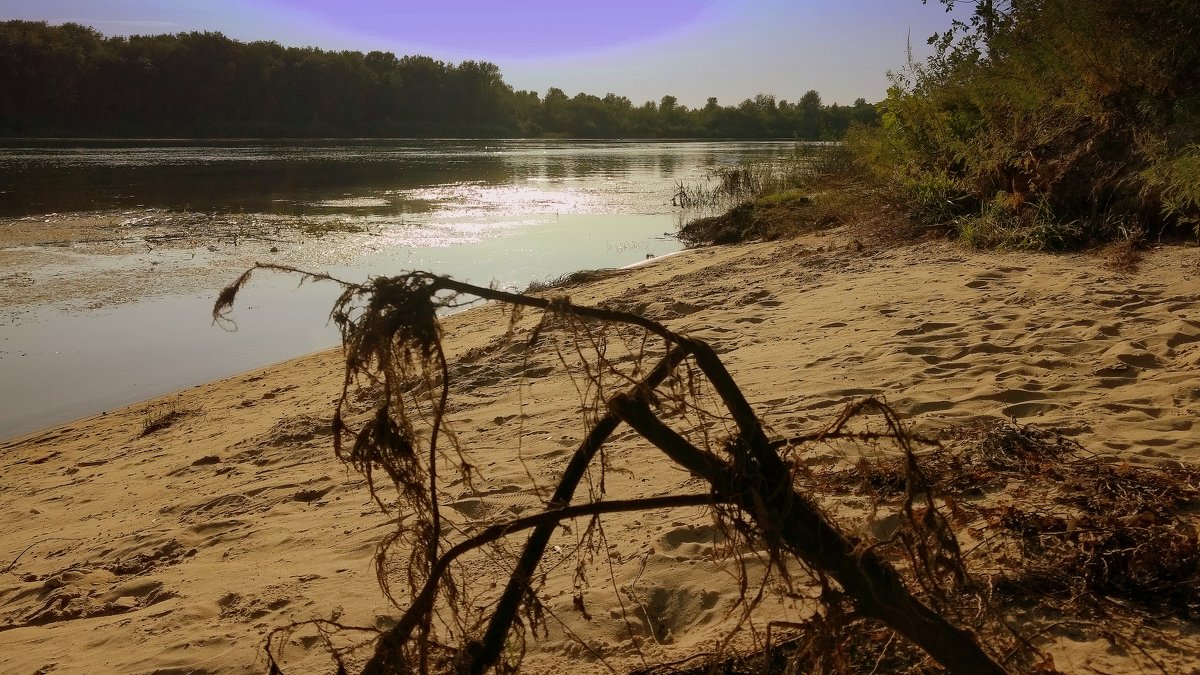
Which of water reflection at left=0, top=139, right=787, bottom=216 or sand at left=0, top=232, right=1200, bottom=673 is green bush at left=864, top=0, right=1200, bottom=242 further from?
water reflection at left=0, top=139, right=787, bottom=216

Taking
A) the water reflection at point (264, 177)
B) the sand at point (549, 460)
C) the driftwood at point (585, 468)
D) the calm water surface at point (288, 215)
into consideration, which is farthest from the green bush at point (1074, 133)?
the water reflection at point (264, 177)

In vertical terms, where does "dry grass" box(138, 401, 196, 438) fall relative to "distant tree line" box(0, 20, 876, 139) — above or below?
below

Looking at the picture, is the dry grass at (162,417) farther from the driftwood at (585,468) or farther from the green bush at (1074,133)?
the green bush at (1074,133)

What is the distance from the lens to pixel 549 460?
4.01 meters

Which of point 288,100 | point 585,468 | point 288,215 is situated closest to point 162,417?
point 585,468

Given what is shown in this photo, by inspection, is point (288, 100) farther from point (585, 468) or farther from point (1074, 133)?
point (585, 468)

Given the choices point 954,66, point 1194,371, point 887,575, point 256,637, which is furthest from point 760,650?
point 954,66

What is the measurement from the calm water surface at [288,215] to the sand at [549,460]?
118cm

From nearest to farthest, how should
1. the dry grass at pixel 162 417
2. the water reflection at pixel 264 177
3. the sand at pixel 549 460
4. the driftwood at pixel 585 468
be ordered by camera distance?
the driftwood at pixel 585 468 < the sand at pixel 549 460 < the dry grass at pixel 162 417 < the water reflection at pixel 264 177

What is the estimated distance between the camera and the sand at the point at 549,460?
2748mm

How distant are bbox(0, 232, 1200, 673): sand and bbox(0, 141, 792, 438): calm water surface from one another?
1179mm

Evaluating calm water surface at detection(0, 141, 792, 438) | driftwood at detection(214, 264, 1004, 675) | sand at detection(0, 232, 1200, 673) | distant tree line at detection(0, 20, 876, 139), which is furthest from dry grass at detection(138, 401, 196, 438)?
distant tree line at detection(0, 20, 876, 139)

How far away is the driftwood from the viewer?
1.43 metres

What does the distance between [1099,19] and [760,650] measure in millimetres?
8018
